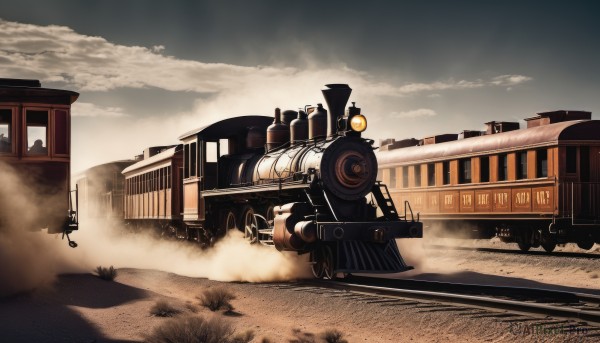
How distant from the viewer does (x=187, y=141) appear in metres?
20.4

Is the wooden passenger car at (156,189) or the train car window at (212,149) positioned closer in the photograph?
the train car window at (212,149)

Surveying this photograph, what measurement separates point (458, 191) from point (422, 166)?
84.8 inches

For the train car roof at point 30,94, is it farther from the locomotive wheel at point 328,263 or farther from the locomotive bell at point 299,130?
the locomotive wheel at point 328,263

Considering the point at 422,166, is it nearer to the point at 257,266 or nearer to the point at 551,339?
the point at 257,266

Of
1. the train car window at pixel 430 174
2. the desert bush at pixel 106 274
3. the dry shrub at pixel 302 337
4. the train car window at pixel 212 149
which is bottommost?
the dry shrub at pixel 302 337

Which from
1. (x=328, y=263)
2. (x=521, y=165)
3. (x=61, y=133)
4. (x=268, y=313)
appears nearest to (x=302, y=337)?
(x=268, y=313)

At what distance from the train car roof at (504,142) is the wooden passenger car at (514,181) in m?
0.03

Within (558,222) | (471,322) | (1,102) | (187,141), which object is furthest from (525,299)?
(187,141)

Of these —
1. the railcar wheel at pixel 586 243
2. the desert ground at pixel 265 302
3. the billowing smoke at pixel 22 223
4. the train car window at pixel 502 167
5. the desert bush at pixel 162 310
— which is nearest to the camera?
the desert ground at pixel 265 302

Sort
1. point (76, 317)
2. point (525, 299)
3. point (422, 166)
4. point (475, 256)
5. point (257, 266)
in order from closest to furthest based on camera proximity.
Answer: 1. point (76, 317)
2. point (525, 299)
3. point (257, 266)
4. point (475, 256)
5. point (422, 166)

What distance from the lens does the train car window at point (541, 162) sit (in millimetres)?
19125

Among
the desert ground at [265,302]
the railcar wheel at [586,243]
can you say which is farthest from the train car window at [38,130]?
the railcar wheel at [586,243]

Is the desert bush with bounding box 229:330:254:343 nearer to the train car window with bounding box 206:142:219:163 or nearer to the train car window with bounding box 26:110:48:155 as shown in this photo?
the train car window with bounding box 26:110:48:155

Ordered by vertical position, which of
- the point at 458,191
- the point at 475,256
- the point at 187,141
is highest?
the point at 187,141
